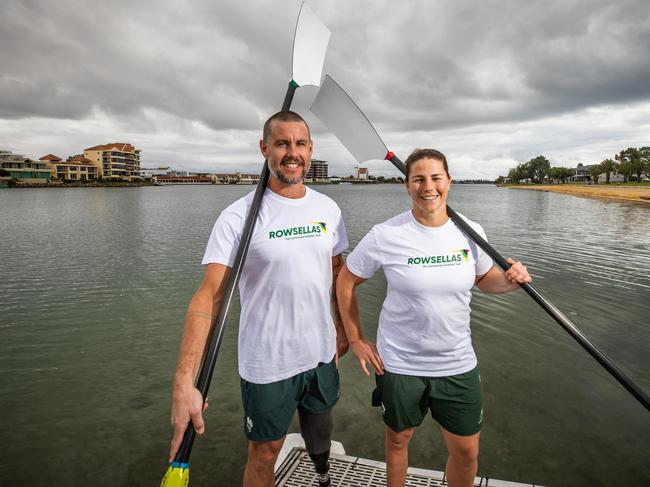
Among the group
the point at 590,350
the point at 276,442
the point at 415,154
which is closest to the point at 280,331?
the point at 276,442

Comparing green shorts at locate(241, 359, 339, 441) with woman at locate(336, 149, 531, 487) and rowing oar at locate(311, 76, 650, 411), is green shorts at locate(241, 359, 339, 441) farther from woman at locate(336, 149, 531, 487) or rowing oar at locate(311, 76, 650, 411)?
rowing oar at locate(311, 76, 650, 411)

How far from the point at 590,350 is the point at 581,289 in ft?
34.1

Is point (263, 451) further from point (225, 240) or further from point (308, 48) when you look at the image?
point (308, 48)

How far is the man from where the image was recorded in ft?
8.32

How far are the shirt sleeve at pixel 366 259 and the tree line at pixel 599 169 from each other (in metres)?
135

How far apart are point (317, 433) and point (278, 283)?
4.44 ft

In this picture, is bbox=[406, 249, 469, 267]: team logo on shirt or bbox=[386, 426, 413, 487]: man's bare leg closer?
bbox=[406, 249, 469, 267]: team logo on shirt

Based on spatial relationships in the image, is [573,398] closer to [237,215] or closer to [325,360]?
[325,360]

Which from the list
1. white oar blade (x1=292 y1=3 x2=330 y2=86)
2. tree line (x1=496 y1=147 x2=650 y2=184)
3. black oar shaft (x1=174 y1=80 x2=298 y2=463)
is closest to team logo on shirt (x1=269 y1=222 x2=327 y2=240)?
black oar shaft (x1=174 y1=80 x2=298 y2=463)

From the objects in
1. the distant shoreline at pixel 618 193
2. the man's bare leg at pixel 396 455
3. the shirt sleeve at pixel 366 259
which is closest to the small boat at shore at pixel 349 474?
the man's bare leg at pixel 396 455

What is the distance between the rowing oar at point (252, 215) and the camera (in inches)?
73.7

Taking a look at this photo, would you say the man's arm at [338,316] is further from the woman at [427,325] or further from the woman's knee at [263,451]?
the woman's knee at [263,451]

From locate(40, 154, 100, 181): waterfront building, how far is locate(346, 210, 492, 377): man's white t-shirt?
499ft

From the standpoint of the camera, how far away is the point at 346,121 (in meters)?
4.17
